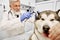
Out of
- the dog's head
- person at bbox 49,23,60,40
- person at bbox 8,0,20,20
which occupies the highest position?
person at bbox 8,0,20,20

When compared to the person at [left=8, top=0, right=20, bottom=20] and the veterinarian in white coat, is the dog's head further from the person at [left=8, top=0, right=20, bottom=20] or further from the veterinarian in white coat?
the person at [left=8, top=0, right=20, bottom=20]

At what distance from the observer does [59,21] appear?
139 cm

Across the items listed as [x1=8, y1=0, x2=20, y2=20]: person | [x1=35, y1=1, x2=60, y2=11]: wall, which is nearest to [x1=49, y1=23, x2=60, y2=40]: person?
[x1=35, y1=1, x2=60, y2=11]: wall

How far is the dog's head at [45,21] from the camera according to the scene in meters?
1.36

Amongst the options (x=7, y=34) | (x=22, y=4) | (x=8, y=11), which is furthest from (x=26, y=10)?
(x=7, y=34)

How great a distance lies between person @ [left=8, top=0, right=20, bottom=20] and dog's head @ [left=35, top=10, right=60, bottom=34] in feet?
0.74

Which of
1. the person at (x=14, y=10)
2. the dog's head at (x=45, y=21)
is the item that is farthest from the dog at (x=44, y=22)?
the person at (x=14, y=10)

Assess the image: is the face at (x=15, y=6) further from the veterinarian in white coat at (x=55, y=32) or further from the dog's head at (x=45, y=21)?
the veterinarian in white coat at (x=55, y=32)

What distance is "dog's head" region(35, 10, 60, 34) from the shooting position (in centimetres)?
136

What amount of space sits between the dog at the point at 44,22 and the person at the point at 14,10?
0.22 m

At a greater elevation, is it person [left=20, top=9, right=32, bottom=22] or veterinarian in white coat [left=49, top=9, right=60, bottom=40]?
person [left=20, top=9, right=32, bottom=22]

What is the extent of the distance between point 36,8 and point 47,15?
0.14 m

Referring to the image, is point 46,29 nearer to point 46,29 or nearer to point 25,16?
point 46,29

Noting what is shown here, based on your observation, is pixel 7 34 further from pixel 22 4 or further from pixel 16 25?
pixel 22 4
